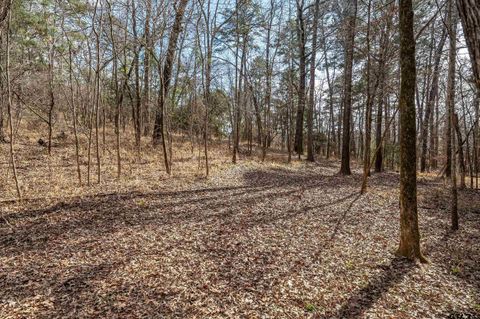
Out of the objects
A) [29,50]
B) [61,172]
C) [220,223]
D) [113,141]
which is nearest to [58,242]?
[220,223]

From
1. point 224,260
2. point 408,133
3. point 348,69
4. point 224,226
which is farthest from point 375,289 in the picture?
point 348,69

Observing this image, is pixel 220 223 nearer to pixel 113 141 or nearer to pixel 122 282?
pixel 122 282

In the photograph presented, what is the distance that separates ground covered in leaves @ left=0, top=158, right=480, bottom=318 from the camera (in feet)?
10.2

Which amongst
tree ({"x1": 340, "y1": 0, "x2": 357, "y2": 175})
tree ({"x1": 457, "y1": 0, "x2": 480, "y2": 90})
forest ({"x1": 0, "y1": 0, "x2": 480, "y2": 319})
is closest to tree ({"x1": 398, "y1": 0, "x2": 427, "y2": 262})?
forest ({"x1": 0, "y1": 0, "x2": 480, "y2": 319})

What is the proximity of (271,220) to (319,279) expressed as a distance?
2.26m

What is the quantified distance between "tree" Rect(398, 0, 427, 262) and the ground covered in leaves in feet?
1.48

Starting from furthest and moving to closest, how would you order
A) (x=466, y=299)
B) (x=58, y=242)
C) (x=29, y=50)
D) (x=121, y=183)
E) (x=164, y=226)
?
(x=29, y=50)
(x=121, y=183)
(x=164, y=226)
(x=58, y=242)
(x=466, y=299)

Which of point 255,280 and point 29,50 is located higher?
point 29,50

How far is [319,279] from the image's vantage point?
3719 millimetres

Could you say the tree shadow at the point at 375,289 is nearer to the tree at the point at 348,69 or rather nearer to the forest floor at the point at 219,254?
the forest floor at the point at 219,254

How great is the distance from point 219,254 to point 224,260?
20 cm

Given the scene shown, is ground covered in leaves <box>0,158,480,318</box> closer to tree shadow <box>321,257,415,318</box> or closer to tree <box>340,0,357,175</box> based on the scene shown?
tree shadow <box>321,257,415,318</box>

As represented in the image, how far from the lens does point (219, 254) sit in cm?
431

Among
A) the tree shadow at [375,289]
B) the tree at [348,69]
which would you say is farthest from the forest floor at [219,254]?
the tree at [348,69]
